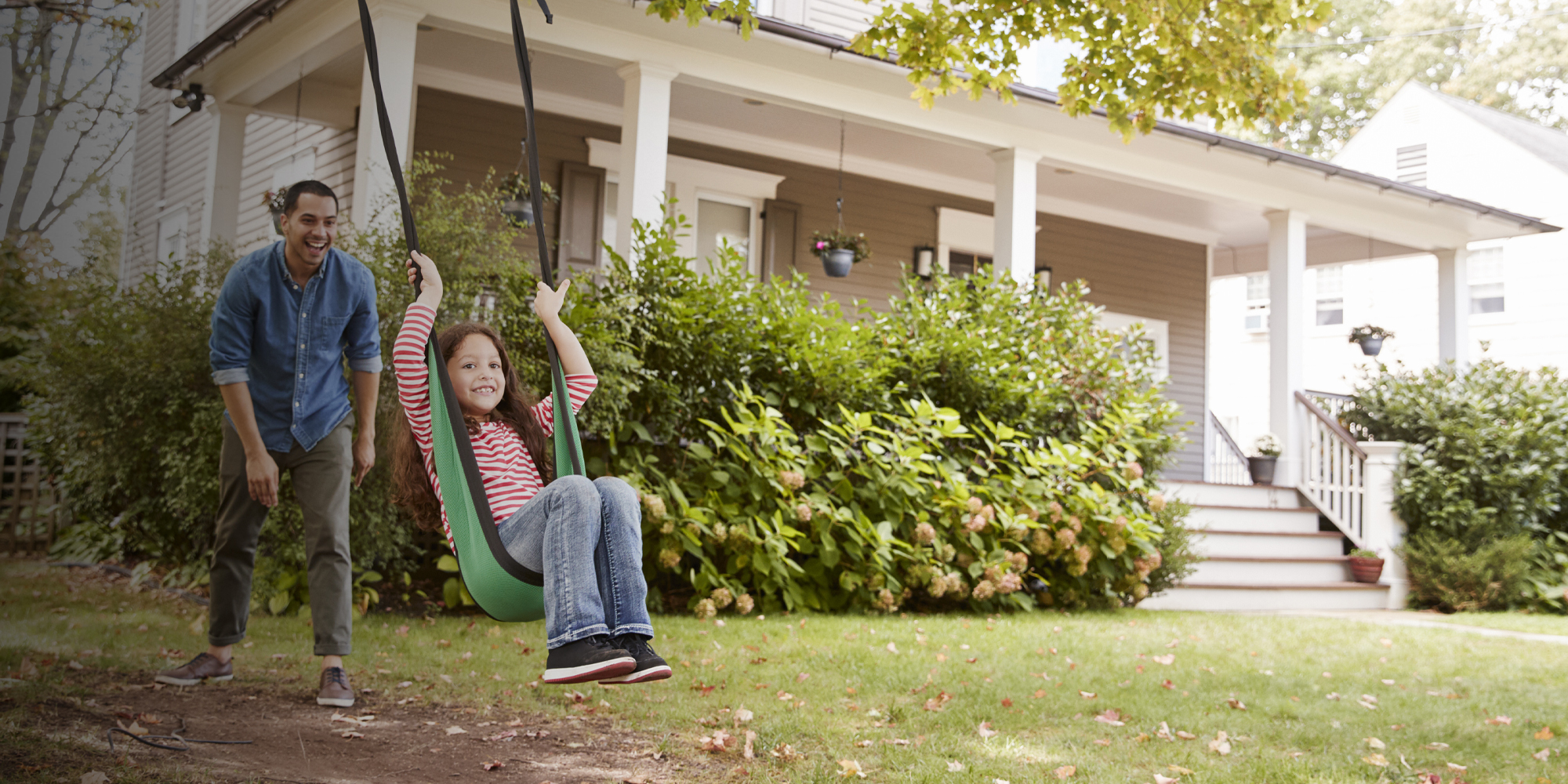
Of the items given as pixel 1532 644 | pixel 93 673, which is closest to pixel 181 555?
pixel 93 673

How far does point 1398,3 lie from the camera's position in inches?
1122

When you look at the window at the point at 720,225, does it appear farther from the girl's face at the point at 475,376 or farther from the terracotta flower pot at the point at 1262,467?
the girl's face at the point at 475,376

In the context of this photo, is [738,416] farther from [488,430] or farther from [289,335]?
[488,430]

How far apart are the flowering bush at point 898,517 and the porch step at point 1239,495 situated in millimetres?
2109

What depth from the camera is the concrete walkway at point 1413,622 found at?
24.2ft

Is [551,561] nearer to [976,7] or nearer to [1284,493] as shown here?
[976,7]

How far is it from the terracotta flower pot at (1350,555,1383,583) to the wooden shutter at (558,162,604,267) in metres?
7.12

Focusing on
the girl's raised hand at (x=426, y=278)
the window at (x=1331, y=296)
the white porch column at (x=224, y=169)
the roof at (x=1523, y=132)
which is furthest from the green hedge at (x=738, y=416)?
the window at (x=1331, y=296)

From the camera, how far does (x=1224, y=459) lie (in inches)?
562

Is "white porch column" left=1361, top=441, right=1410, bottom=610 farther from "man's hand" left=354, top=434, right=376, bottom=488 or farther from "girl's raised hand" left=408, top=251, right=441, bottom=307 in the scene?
"girl's raised hand" left=408, top=251, right=441, bottom=307

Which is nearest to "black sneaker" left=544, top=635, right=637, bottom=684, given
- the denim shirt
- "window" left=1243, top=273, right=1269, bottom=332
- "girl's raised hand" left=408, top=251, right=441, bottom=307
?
"girl's raised hand" left=408, top=251, right=441, bottom=307

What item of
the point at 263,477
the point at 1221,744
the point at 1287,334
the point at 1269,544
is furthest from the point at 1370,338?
the point at 263,477

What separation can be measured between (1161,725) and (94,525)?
700cm

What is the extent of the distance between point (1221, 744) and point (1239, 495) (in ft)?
23.3
